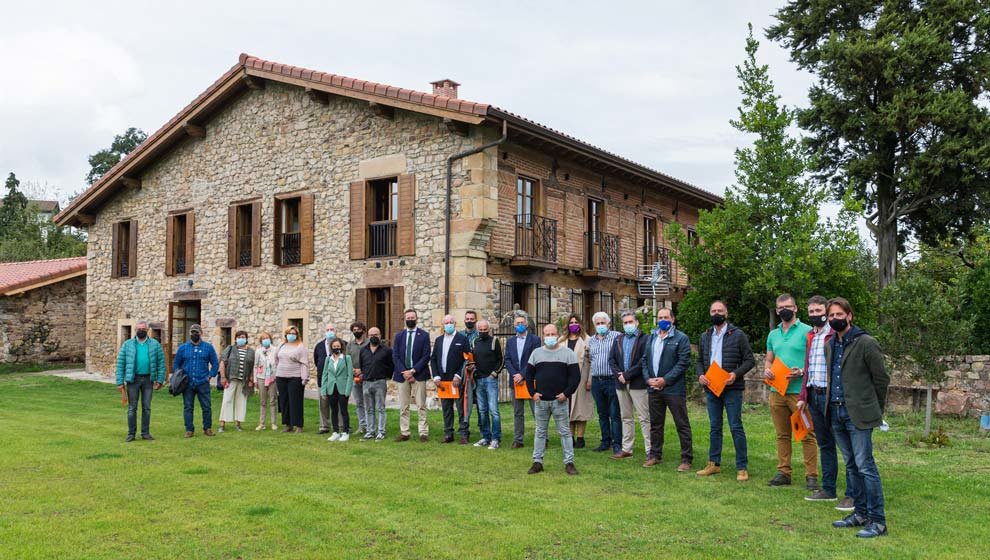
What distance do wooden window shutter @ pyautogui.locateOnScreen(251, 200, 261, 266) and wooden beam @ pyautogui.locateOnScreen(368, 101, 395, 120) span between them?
4.37 meters

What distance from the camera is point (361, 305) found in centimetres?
1736

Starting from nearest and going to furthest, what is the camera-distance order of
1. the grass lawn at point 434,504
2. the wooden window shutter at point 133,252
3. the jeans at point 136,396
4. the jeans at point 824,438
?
the grass lawn at point 434,504 < the jeans at point 824,438 < the jeans at point 136,396 < the wooden window shutter at point 133,252

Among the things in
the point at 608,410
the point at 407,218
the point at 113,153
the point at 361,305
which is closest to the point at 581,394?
the point at 608,410

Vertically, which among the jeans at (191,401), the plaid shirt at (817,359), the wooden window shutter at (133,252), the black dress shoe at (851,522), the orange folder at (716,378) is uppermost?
the wooden window shutter at (133,252)

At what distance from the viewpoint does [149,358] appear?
1141 cm

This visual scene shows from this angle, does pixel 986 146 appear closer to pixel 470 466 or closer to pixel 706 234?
pixel 706 234

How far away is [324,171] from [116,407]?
6.64 m

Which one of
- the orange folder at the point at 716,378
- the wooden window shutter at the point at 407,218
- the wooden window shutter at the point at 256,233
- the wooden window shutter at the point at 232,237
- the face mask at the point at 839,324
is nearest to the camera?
the face mask at the point at 839,324

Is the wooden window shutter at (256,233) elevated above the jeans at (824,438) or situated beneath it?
elevated above

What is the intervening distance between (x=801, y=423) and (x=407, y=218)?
10.7 meters

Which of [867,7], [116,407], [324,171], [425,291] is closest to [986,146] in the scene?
[867,7]

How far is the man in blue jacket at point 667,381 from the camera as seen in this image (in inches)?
350

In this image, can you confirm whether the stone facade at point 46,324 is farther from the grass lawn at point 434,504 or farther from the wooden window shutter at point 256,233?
the grass lawn at point 434,504

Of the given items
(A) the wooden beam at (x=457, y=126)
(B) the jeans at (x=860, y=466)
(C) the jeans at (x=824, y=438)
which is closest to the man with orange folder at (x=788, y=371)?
(C) the jeans at (x=824, y=438)
